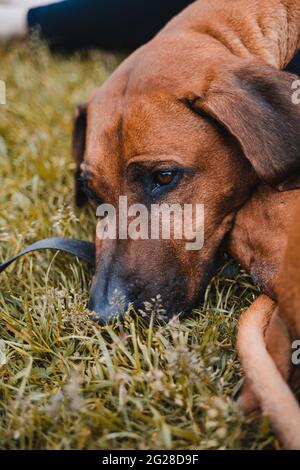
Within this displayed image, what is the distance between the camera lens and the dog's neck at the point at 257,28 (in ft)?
9.32

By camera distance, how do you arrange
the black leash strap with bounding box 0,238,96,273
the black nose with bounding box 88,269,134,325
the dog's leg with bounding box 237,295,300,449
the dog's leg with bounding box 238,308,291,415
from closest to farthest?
the dog's leg with bounding box 237,295,300,449, the dog's leg with bounding box 238,308,291,415, the black nose with bounding box 88,269,134,325, the black leash strap with bounding box 0,238,96,273

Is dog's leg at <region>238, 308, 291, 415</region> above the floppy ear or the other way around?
the other way around

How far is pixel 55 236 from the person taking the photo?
10.9ft

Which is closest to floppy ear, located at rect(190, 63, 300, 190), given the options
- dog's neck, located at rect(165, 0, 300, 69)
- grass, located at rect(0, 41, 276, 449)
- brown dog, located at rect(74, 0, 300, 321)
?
brown dog, located at rect(74, 0, 300, 321)

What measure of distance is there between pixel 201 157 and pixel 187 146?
8cm

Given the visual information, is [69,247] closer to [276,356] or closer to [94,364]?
[94,364]

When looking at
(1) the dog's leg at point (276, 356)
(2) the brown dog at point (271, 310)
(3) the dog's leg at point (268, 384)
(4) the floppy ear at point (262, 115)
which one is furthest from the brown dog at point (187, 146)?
(1) the dog's leg at point (276, 356)

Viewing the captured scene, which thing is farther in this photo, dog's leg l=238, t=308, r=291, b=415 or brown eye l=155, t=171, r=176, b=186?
brown eye l=155, t=171, r=176, b=186

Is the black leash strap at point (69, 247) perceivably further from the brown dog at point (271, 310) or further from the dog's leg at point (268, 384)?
the dog's leg at point (268, 384)

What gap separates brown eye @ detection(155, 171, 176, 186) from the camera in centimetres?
262

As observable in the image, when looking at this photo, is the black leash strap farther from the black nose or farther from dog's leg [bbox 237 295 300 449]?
dog's leg [bbox 237 295 300 449]

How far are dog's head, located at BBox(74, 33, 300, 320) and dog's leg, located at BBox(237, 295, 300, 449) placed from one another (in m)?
0.46

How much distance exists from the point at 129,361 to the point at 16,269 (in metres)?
0.97

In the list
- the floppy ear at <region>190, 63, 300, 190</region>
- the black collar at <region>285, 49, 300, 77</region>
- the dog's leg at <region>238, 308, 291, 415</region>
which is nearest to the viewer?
the dog's leg at <region>238, 308, 291, 415</region>
